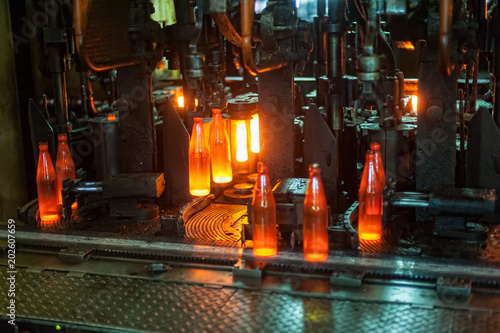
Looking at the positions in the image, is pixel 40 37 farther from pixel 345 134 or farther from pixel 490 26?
pixel 490 26

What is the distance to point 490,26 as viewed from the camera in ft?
13.0

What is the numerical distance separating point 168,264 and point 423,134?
1.77 metres

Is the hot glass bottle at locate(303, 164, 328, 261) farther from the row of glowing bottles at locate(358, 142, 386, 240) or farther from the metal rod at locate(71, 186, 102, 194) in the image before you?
the metal rod at locate(71, 186, 102, 194)

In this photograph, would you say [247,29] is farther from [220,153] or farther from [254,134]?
[254,134]

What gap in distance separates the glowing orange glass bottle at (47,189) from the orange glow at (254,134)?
145 centimetres

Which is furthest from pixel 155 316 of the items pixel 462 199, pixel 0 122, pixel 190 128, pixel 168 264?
pixel 0 122

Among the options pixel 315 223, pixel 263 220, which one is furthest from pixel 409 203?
pixel 263 220

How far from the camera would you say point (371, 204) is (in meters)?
3.82

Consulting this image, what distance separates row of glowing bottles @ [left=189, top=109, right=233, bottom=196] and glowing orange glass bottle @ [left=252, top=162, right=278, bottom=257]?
1157 mm

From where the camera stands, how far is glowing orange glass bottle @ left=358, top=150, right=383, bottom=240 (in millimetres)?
3805

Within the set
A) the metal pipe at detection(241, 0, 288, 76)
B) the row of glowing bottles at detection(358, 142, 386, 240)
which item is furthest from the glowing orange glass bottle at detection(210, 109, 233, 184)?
the row of glowing bottles at detection(358, 142, 386, 240)

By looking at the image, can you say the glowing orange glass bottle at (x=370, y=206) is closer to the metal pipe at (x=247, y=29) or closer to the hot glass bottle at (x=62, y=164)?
the metal pipe at (x=247, y=29)

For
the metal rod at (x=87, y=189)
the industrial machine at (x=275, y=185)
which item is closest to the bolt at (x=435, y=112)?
the industrial machine at (x=275, y=185)

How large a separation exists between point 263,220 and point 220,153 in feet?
4.48
